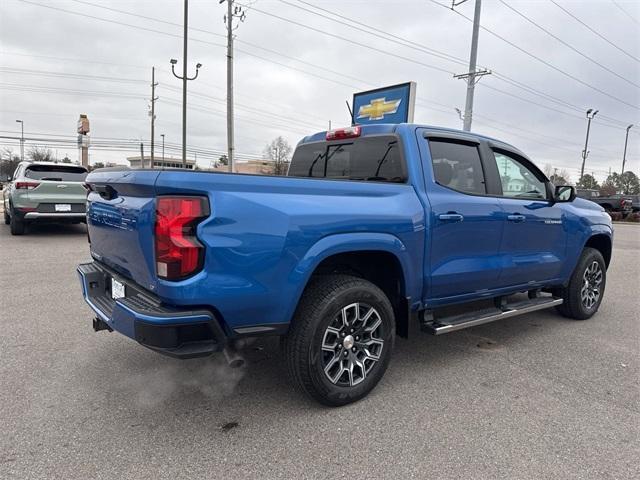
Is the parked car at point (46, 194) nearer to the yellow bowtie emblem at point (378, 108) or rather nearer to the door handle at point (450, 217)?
the yellow bowtie emblem at point (378, 108)

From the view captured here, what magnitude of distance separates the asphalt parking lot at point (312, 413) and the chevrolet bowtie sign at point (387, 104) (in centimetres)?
922

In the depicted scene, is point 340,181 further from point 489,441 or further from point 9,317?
point 9,317

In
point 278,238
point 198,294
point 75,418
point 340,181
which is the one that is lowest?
point 75,418

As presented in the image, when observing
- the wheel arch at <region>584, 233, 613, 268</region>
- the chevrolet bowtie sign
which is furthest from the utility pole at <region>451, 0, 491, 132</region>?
the wheel arch at <region>584, 233, 613, 268</region>

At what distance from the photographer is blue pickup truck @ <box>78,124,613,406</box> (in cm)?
238

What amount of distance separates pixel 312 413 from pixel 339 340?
0.50 metres

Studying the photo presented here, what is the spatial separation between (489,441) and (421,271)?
1207mm

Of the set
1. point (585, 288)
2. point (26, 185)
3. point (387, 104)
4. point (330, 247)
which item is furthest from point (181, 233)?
point (387, 104)

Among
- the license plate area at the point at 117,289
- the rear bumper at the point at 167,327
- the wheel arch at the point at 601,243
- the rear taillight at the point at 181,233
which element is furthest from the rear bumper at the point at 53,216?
the wheel arch at the point at 601,243

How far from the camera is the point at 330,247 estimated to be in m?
2.76

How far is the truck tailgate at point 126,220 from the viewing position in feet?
8.07

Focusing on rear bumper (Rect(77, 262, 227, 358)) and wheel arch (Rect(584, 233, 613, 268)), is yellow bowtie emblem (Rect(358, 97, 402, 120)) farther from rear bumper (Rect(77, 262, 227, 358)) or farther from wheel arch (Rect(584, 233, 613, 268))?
rear bumper (Rect(77, 262, 227, 358))

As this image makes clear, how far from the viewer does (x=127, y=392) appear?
310cm

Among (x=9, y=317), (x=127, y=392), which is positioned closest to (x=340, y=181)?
(x=127, y=392)
